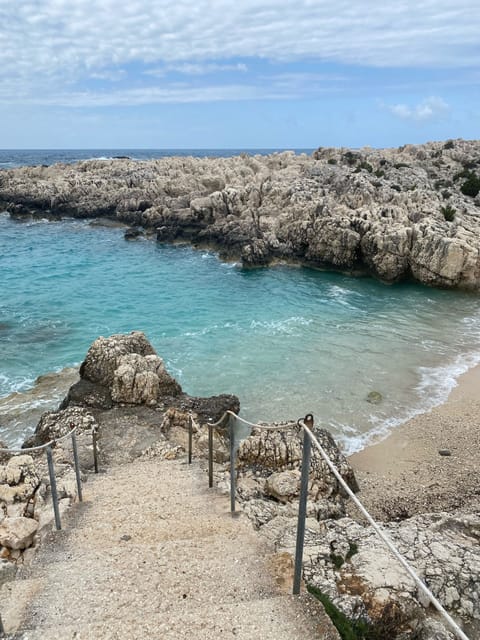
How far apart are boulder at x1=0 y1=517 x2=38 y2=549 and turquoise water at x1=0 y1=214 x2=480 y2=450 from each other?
387 inches

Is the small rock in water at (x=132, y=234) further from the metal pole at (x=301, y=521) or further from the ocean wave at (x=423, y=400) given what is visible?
the metal pole at (x=301, y=521)

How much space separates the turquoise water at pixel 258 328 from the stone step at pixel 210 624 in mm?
10422

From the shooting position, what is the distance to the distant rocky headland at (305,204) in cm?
3300

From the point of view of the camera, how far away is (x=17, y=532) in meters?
6.89

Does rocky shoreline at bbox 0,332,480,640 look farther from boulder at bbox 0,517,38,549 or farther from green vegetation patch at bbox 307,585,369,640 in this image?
green vegetation patch at bbox 307,585,369,640

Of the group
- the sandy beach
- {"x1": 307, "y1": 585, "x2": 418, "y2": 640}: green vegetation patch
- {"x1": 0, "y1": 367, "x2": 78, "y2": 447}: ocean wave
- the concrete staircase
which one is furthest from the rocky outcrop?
{"x1": 307, "y1": 585, "x2": 418, "y2": 640}: green vegetation patch

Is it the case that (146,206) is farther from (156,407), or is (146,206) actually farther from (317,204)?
(156,407)

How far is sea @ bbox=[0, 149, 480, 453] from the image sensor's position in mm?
17328

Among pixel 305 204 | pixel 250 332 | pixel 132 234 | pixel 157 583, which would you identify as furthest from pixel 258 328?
pixel 132 234

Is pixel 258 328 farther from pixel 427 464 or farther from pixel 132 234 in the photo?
Result: pixel 132 234

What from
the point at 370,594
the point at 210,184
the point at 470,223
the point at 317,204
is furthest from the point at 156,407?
the point at 210,184

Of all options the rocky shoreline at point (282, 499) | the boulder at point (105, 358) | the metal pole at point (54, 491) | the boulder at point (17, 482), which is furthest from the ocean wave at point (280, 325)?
the metal pole at point (54, 491)

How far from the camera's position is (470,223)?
117 ft

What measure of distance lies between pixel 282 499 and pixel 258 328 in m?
15.8
